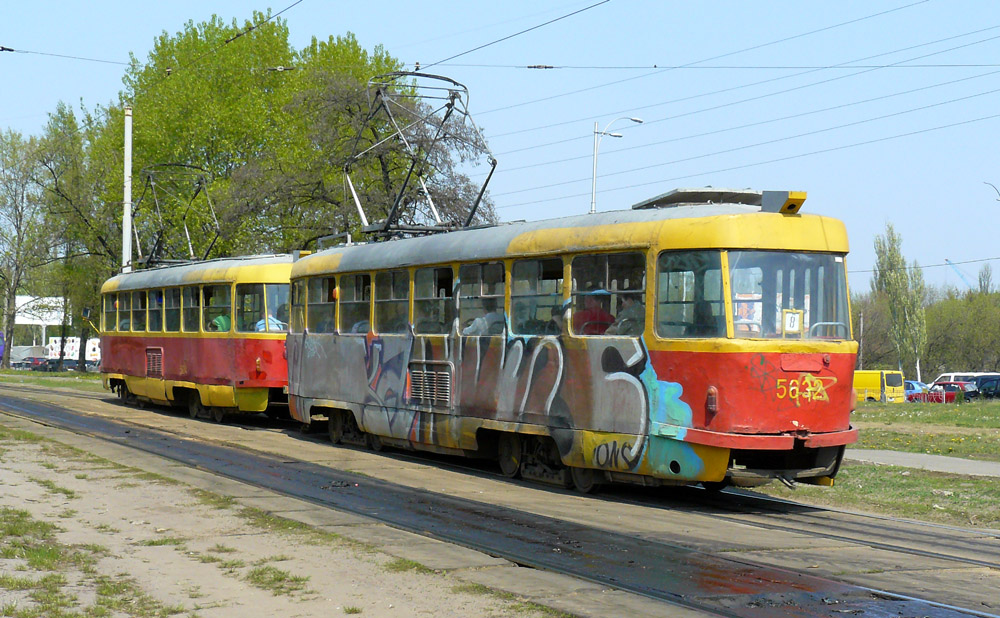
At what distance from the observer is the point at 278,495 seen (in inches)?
479

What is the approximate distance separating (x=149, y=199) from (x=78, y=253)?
11.1 meters

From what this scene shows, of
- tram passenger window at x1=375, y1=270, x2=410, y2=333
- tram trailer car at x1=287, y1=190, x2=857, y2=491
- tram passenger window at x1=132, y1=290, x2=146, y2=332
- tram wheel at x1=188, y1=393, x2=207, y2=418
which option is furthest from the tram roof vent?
tram passenger window at x1=132, y1=290, x2=146, y2=332

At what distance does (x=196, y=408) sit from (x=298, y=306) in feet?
17.4

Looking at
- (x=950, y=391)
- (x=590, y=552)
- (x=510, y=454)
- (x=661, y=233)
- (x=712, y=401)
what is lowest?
(x=950, y=391)

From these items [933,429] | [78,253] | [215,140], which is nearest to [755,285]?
[933,429]

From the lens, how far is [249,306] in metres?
21.4

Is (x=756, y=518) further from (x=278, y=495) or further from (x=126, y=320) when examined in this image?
(x=126, y=320)

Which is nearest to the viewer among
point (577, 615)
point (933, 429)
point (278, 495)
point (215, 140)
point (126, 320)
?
point (577, 615)

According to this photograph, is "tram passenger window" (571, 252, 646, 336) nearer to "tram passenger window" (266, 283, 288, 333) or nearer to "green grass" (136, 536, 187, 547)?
"green grass" (136, 536, 187, 547)

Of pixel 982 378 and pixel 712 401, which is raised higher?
pixel 712 401

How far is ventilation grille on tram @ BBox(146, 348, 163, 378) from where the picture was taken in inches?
975

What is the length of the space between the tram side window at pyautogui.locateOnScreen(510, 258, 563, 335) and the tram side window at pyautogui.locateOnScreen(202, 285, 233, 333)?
934cm

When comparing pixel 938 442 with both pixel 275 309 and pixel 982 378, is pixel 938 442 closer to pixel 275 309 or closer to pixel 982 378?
pixel 275 309

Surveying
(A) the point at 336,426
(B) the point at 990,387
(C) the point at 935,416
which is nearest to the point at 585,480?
(A) the point at 336,426
